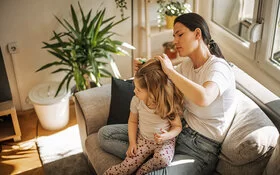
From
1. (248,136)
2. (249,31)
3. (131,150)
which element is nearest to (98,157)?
(131,150)

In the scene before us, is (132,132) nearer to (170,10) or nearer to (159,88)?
(159,88)

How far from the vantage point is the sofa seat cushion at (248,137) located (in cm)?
173

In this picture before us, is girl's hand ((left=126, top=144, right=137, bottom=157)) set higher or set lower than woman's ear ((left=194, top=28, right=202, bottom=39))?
lower

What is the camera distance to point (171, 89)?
6.05 feet

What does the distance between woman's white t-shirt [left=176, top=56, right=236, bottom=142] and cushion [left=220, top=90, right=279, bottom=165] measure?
0.17 feet

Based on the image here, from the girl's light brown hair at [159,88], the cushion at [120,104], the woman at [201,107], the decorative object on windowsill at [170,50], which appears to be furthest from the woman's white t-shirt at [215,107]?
the decorative object on windowsill at [170,50]

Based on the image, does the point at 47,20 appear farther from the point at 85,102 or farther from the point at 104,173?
the point at 104,173

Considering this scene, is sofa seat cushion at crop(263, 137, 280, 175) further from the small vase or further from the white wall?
the white wall

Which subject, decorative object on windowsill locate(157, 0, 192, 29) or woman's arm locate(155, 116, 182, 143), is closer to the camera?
woman's arm locate(155, 116, 182, 143)

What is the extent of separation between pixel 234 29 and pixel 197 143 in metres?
Answer: 1.27

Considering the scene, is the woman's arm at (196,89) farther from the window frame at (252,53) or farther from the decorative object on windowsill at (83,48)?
the decorative object on windowsill at (83,48)

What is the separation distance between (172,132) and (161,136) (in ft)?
0.23

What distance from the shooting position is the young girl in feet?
5.97

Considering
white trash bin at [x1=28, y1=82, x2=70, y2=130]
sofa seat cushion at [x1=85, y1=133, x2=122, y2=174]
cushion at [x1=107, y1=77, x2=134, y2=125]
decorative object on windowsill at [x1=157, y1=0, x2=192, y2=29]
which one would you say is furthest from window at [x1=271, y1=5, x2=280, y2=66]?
white trash bin at [x1=28, y1=82, x2=70, y2=130]
